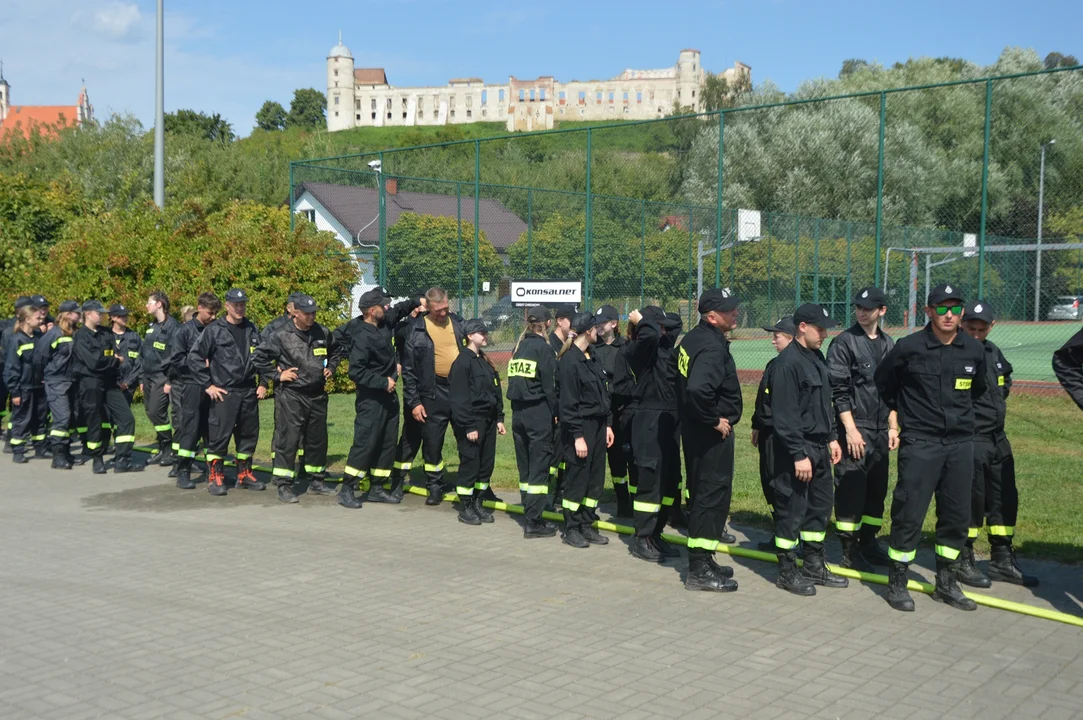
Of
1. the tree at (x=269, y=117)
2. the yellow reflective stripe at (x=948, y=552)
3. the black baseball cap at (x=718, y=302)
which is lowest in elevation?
the yellow reflective stripe at (x=948, y=552)

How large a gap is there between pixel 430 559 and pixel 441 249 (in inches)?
751

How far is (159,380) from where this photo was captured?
1348cm

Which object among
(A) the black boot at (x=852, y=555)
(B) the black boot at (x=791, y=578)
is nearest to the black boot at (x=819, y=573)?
(B) the black boot at (x=791, y=578)

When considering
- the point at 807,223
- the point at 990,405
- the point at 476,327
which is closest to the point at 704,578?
the point at 990,405

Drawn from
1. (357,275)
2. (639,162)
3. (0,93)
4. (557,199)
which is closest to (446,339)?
(357,275)

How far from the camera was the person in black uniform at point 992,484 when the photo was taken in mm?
7516

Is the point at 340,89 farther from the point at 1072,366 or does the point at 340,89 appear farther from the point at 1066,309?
the point at 1072,366

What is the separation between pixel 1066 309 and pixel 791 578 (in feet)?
46.2

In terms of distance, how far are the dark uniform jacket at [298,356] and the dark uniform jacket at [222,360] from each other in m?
0.40

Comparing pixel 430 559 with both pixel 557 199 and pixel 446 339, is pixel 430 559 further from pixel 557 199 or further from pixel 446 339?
pixel 557 199

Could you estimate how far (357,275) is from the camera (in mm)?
22547

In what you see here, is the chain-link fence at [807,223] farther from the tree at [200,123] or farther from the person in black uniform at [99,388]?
the tree at [200,123]

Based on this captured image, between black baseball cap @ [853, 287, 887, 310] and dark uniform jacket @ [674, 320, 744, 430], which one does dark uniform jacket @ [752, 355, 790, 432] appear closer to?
dark uniform jacket @ [674, 320, 744, 430]

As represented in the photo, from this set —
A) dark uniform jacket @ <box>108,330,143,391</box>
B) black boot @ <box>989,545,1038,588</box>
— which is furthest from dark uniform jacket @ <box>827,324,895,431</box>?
dark uniform jacket @ <box>108,330,143,391</box>
